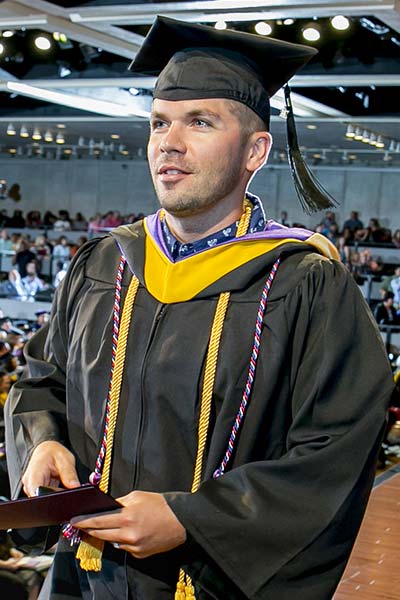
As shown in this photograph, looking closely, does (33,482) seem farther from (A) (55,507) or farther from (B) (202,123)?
(B) (202,123)

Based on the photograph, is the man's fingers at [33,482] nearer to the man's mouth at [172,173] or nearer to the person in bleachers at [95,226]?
the man's mouth at [172,173]

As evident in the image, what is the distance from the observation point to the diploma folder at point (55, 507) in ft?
4.72

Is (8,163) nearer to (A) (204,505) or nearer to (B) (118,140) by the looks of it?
(B) (118,140)

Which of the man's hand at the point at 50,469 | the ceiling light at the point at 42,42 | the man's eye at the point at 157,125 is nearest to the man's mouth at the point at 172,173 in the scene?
the man's eye at the point at 157,125

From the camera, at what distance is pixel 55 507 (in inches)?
57.9

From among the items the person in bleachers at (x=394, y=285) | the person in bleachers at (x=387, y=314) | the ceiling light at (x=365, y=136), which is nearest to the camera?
the person in bleachers at (x=387, y=314)

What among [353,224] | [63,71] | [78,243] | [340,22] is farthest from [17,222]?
[340,22]

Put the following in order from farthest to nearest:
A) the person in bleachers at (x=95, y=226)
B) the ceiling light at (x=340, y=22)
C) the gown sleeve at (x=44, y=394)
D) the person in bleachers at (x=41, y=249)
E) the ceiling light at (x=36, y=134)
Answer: the person in bleachers at (x=95, y=226)
the person in bleachers at (x=41, y=249)
the ceiling light at (x=36, y=134)
the ceiling light at (x=340, y=22)
the gown sleeve at (x=44, y=394)

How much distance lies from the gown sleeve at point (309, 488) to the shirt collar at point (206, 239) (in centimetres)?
24

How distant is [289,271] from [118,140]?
19316 millimetres

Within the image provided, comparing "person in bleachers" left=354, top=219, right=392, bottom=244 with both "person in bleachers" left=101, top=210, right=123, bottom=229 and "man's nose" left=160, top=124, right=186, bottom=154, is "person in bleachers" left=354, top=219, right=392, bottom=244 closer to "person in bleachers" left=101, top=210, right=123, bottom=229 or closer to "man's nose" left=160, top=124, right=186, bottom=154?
"person in bleachers" left=101, top=210, right=123, bottom=229

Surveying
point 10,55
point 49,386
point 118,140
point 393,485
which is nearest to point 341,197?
point 118,140

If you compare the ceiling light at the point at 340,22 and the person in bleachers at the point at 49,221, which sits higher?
the ceiling light at the point at 340,22

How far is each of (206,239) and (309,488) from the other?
1.64 ft
